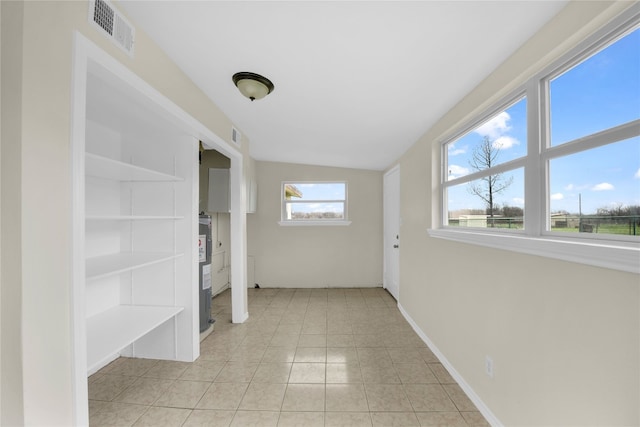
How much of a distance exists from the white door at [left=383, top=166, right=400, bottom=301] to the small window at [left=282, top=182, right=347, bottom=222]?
0.79 metres

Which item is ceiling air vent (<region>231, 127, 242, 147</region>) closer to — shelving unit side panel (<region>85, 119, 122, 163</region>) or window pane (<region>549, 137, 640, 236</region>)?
shelving unit side panel (<region>85, 119, 122, 163</region>)

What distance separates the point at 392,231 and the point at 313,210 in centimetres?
151

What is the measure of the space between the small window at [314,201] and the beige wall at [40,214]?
355 cm

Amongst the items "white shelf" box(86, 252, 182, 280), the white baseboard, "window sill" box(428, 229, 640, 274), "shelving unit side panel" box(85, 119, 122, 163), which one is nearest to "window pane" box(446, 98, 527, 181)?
"window sill" box(428, 229, 640, 274)

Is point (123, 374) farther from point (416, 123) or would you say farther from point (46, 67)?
point (416, 123)

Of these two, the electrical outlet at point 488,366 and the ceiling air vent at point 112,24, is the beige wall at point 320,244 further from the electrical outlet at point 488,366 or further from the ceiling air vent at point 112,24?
the ceiling air vent at point 112,24

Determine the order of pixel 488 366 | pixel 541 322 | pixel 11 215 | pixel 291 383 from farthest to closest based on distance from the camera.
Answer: pixel 291 383
pixel 488 366
pixel 541 322
pixel 11 215

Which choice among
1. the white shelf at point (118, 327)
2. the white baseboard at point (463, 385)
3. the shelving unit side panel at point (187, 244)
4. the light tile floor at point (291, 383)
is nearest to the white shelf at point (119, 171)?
the shelving unit side panel at point (187, 244)

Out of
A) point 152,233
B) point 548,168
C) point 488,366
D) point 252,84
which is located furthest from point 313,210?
point 548,168

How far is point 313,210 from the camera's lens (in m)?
4.56

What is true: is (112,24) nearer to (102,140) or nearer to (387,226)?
(102,140)

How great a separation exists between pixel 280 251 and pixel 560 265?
395 centimetres

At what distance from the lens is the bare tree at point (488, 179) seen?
1.67 m

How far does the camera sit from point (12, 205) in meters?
0.84
